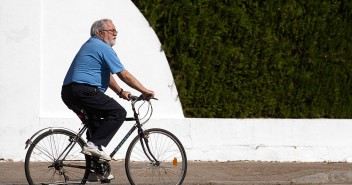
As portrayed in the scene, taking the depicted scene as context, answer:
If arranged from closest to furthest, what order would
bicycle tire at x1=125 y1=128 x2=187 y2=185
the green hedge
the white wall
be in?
1. bicycle tire at x1=125 y1=128 x2=187 y2=185
2. the white wall
3. the green hedge

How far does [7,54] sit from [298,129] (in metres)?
4.38

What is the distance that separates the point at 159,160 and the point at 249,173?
2.50 metres

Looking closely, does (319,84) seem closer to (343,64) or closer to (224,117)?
(343,64)

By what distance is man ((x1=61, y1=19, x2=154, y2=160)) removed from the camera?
8281 mm

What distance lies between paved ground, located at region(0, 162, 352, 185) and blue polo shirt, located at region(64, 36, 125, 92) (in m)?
1.74

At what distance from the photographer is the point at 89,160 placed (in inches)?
334

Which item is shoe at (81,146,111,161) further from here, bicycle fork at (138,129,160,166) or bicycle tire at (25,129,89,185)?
bicycle fork at (138,129,160,166)

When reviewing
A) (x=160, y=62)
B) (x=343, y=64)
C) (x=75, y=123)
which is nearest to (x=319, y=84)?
(x=343, y=64)

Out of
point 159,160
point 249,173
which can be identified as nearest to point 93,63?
point 159,160

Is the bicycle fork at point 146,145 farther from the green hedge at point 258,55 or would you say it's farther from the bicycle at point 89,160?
the green hedge at point 258,55

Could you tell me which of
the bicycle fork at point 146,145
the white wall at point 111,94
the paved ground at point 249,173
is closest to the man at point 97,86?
the bicycle fork at point 146,145

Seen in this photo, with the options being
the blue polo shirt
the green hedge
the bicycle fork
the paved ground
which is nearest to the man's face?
the blue polo shirt

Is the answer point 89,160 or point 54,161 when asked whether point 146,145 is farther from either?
point 54,161

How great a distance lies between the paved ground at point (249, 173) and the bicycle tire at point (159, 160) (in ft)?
3.16
